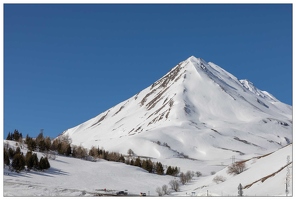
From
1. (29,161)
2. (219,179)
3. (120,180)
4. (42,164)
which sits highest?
(29,161)

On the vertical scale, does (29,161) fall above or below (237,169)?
above

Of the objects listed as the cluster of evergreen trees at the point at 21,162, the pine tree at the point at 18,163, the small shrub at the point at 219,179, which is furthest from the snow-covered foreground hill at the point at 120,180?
the cluster of evergreen trees at the point at 21,162

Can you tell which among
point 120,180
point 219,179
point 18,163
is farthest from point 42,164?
point 219,179

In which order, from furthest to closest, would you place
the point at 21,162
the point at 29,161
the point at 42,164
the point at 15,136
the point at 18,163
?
the point at 15,136
the point at 42,164
the point at 29,161
the point at 21,162
the point at 18,163

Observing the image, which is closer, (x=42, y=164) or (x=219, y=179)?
(x=219, y=179)

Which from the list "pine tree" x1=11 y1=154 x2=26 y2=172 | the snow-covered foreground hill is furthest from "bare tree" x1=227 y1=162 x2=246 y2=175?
"pine tree" x1=11 y1=154 x2=26 y2=172

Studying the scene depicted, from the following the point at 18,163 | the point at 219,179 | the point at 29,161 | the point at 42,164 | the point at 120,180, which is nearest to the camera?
the point at 219,179

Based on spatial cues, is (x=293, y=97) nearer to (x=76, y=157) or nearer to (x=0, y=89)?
(x=0, y=89)

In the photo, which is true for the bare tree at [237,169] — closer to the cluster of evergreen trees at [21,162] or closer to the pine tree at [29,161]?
the cluster of evergreen trees at [21,162]

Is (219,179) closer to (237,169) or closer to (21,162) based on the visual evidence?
(237,169)

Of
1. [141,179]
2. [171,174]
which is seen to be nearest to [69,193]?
[141,179]
